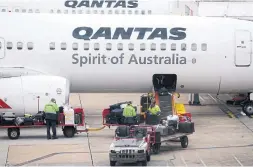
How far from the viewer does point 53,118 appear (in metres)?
32.8

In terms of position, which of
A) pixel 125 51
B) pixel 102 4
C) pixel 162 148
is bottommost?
pixel 162 148

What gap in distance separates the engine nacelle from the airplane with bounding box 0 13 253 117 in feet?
0.99

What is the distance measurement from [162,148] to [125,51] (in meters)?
6.63

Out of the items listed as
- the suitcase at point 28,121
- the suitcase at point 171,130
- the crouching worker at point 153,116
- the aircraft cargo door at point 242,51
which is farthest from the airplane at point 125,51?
the suitcase at point 171,130

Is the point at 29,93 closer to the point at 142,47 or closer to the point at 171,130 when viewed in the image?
the point at 142,47

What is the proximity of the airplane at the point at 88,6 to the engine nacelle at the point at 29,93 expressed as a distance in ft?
58.0

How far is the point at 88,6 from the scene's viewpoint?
52781mm

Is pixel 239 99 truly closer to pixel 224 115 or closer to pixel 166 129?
pixel 224 115

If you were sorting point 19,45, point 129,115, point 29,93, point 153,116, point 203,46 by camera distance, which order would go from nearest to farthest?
1. point 129,115
2. point 153,116
3. point 29,93
4. point 19,45
5. point 203,46

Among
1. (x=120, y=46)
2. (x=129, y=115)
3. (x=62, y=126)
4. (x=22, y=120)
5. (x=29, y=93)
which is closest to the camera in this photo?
(x=129, y=115)

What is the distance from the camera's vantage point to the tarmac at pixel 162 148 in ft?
96.4

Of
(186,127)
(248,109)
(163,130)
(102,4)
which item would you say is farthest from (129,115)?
(102,4)

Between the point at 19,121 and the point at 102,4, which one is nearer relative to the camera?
the point at 19,121

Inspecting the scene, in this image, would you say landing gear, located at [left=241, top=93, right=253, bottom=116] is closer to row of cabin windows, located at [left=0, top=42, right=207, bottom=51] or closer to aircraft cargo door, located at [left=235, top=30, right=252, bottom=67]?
aircraft cargo door, located at [left=235, top=30, right=252, bottom=67]
